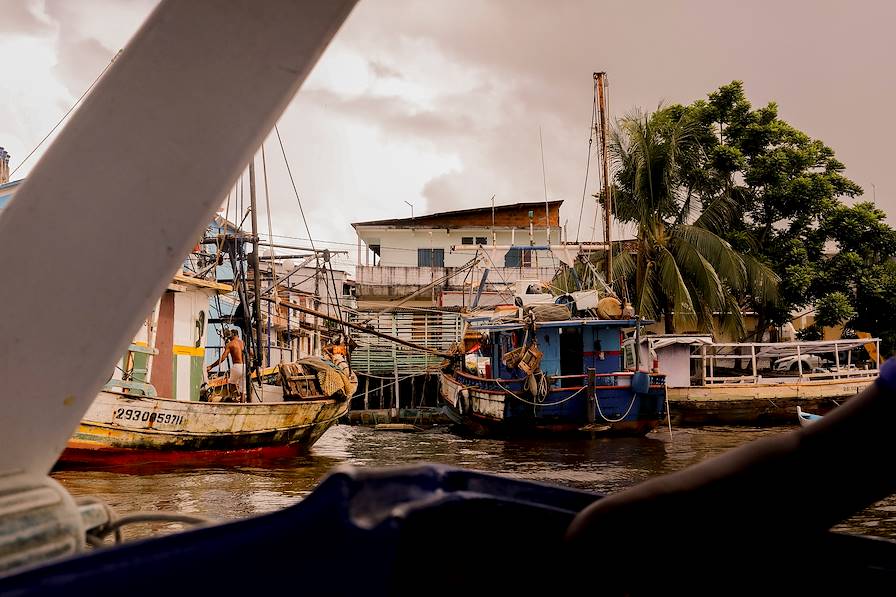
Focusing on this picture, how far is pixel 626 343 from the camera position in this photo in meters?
21.9

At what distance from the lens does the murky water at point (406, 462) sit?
9.55 m

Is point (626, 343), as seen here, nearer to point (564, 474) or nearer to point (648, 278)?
point (648, 278)

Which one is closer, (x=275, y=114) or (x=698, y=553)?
(x=698, y=553)

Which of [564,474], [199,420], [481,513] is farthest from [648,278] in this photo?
[481,513]

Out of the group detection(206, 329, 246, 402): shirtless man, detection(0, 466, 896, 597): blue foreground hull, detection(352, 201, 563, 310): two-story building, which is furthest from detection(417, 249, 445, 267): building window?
detection(0, 466, 896, 597): blue foreground hull

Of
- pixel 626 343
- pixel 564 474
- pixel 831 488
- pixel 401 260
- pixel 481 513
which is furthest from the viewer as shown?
pixel 401 260

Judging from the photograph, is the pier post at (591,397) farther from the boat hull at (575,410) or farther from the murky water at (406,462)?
the murky water at (406,462)

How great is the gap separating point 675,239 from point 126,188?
1064 inches

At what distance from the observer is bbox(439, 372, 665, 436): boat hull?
18391 mm

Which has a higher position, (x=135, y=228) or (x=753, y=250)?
(x=753, y=250)

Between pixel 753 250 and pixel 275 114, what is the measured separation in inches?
1119

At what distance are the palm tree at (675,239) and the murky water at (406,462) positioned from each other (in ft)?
21.1

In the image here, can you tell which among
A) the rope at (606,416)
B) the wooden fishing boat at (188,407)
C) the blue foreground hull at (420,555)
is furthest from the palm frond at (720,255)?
the blue foreground hull at (420,555)

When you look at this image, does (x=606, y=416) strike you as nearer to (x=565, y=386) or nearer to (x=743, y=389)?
(x=565, y=386)
